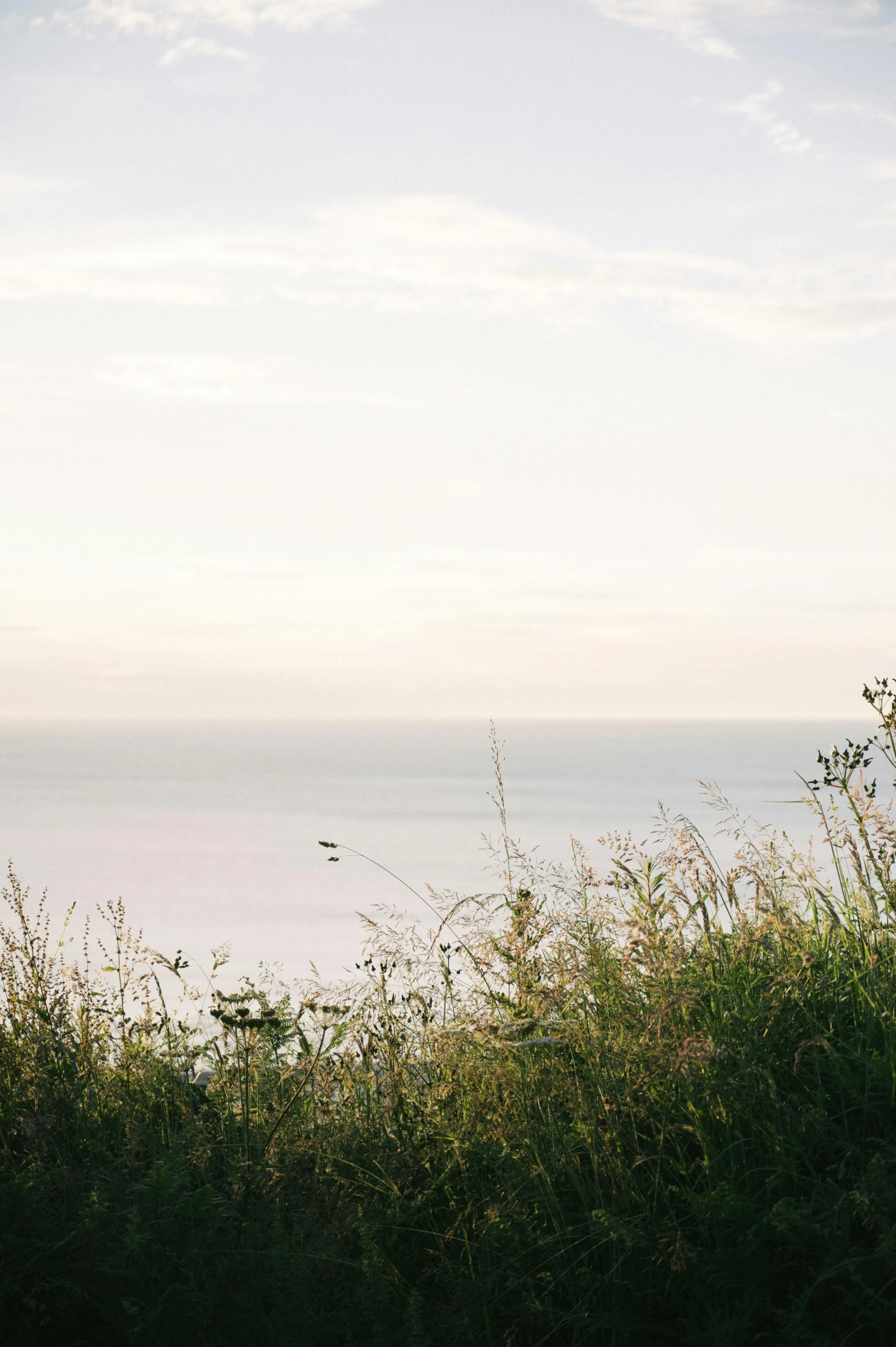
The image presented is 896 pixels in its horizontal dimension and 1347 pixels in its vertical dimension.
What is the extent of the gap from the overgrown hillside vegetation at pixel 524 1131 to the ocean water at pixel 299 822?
520 mm

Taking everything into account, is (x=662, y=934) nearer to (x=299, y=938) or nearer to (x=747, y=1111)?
(x=747, y=1111)

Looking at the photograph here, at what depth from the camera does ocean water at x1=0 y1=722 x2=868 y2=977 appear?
18.6 meters

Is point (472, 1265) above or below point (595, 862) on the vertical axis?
below

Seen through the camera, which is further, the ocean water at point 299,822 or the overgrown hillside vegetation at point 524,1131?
the ocean water at point 299,822

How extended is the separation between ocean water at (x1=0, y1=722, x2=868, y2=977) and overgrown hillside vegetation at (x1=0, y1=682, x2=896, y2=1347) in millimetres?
520

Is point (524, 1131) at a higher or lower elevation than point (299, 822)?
higher

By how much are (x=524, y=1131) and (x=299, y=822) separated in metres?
41.5

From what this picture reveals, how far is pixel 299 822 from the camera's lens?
4338 centimetres

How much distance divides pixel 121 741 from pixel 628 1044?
521 feet

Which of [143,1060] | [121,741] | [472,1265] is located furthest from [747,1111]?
[121,741]

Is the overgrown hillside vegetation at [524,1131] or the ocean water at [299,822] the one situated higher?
the overgrown hillside vegetation at [524,1131]

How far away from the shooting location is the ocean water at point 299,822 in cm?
1864

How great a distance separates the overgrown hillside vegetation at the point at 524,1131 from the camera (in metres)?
2.38

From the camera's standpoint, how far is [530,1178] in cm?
264
